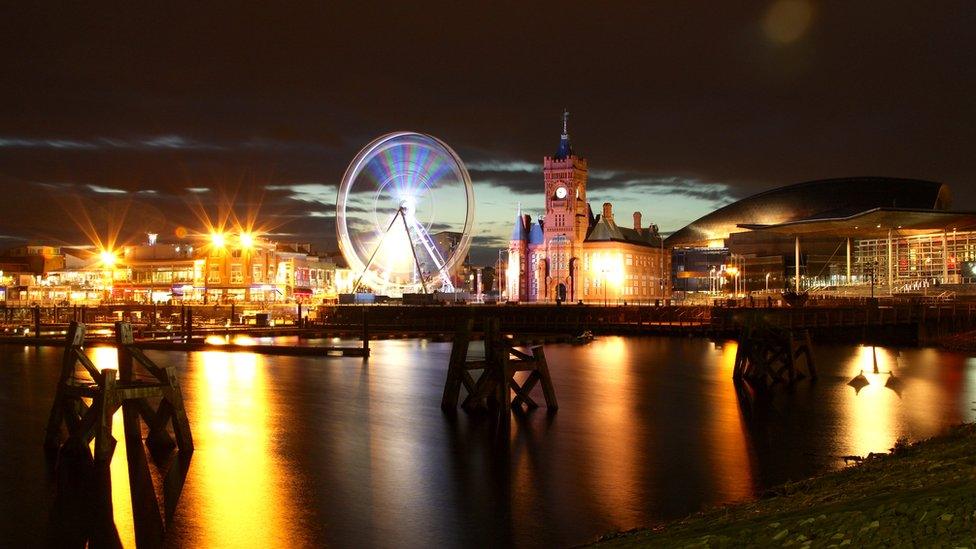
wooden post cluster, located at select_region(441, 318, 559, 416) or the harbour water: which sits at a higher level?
wooden post cluster, located at select_region(441, 318, 559, 416)

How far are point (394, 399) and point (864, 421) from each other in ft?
53.9

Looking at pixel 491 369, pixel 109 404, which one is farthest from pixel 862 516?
pixel 491 369

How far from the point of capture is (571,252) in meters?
128

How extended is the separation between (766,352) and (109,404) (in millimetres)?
28168

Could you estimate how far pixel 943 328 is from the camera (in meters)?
64.1

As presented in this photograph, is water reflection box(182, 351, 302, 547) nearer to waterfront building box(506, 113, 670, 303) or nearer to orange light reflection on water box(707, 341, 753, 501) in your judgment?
orange light reflection on water box(707, 341, 753, 501)

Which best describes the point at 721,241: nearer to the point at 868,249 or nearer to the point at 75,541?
the point at 868,249

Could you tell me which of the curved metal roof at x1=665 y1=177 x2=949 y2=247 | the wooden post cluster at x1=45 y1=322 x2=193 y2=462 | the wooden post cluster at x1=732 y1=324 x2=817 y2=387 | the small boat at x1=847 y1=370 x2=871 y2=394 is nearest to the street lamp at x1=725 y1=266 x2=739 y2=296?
the curved metal roof at x1=665 y1=177 x2=949 y2=247

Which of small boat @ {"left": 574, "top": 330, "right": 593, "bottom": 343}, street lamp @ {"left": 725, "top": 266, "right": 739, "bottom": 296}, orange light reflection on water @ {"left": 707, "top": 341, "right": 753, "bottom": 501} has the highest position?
street lamp @ {"left": 725, "top": 266, "right": 739, "bottom": 296}

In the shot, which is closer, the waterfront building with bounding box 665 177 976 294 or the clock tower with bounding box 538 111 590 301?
the waterfront building with bounding box 665 177 976 294

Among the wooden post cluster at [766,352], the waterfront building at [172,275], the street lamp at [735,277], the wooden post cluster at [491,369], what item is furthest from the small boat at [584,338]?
the waterfront building at [172,275]

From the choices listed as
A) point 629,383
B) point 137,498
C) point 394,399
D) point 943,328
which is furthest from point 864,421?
point 943,328

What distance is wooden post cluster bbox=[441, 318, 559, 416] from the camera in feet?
83.0

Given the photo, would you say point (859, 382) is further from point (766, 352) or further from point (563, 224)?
point (563, 224)
